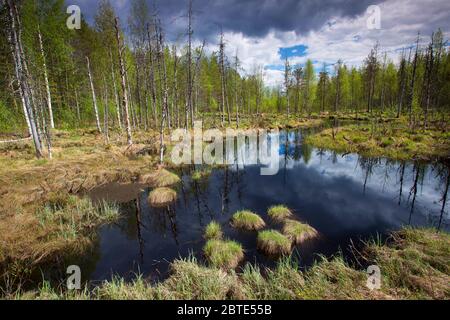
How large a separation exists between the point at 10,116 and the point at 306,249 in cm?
2225

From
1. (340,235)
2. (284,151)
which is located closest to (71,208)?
(340,235)

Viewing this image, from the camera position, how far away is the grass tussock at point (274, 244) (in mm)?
6961

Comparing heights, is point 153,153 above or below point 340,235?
above

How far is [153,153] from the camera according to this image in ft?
61.4

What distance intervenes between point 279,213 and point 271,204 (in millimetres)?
1297

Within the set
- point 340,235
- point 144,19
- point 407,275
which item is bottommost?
point 340,235

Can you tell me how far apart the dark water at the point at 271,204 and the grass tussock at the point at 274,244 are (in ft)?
0.93

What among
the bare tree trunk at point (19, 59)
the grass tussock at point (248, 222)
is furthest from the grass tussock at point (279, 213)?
the bare tree trunk at point (19, 59)

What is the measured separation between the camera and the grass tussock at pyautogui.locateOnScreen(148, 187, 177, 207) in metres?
10.7

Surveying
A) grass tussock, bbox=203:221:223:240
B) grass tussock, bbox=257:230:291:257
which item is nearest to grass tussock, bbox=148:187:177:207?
grass tussock, bbox=203:221:223:240

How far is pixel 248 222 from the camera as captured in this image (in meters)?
8.54

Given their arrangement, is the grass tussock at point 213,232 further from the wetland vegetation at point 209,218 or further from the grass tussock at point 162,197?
the grass tussock at point 162,197

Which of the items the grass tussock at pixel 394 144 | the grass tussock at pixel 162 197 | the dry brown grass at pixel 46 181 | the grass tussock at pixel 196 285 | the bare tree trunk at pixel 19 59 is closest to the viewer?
the grass tussock at pixel 196 285

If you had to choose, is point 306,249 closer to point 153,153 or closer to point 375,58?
point 153,153
